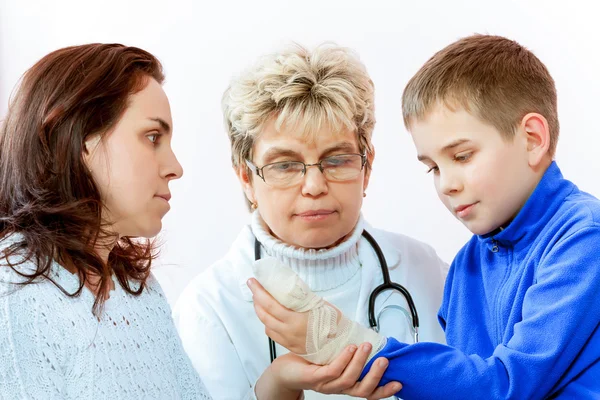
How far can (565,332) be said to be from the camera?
1284 millimetres

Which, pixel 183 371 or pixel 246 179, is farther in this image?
pixel 246 179

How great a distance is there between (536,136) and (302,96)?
0.53m

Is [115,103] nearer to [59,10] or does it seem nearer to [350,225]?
[350,225]

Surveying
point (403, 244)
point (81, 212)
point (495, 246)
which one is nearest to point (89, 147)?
point (81, 212)

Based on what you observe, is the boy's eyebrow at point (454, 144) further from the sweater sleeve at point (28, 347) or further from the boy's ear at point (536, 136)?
the sweater sleeve at point (28, 347)

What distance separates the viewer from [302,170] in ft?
5.72

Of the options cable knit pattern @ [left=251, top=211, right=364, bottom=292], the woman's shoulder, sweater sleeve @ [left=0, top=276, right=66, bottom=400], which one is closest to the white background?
the woman's shoulder

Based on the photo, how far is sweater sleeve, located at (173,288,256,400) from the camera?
176 centimetres

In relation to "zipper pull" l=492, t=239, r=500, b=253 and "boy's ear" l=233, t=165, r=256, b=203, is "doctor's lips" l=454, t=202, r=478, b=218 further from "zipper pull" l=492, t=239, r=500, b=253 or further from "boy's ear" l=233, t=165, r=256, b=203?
"boy's ear" l=233, t=165, r=256, b=203

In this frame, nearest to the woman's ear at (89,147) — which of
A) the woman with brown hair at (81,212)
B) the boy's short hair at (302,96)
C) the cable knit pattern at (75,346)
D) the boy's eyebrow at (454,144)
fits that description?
the woman with brown hair at (81,212)

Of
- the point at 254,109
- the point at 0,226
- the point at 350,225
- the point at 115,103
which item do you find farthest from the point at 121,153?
the point at 350,225

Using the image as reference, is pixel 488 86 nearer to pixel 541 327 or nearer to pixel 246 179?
pixel 541 327

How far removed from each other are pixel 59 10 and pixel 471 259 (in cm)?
177

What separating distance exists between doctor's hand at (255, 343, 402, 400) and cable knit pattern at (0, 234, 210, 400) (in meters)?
0.22
